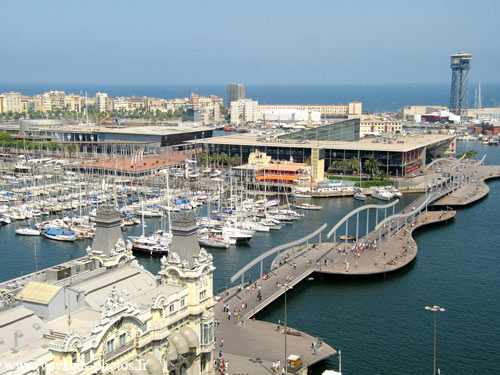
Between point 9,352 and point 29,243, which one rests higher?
point 9,352

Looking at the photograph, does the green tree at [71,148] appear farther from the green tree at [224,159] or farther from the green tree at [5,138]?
the green tree at [224,159]

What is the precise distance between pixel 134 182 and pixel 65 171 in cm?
1214

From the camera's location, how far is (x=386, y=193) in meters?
96.9

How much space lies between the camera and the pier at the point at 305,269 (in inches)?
1598

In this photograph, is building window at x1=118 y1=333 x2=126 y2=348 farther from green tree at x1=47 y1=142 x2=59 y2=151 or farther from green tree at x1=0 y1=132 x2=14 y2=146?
green tree at x1=0 y1=132 x2=14 y2=146

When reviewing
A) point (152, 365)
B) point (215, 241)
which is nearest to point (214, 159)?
point (215, 241)

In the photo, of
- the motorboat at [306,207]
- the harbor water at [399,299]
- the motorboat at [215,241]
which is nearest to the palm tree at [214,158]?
the motorboat at [306,207]

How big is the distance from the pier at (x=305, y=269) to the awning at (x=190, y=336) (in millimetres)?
3775

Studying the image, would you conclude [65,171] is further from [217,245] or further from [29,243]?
[217,245]

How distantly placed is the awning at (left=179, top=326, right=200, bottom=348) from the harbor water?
923 cm

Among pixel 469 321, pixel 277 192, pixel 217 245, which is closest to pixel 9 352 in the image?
pixel 469 321

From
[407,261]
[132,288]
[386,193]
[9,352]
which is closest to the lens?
[9,352]

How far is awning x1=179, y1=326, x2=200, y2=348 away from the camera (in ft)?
116

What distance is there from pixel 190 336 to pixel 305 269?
945 inches
